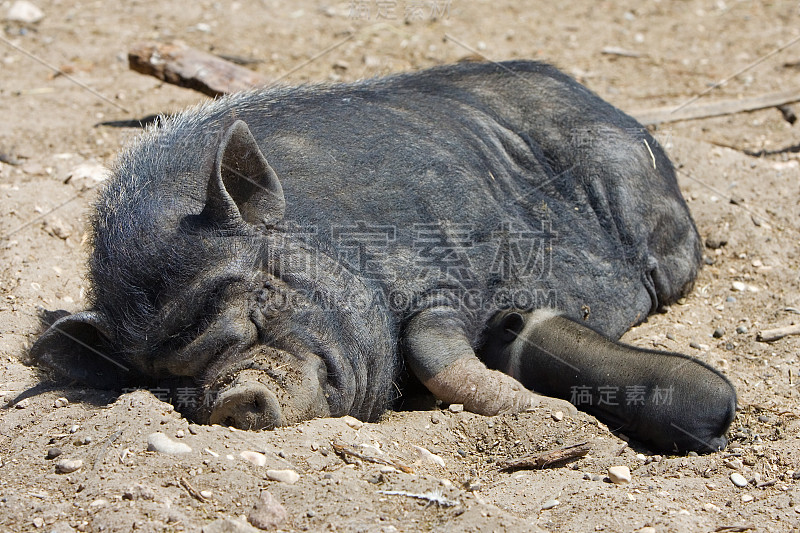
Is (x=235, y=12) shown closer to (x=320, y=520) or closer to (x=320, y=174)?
(x=320, y=174)

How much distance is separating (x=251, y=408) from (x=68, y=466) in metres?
0.70

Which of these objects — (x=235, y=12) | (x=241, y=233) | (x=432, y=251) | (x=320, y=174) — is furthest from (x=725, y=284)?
(x=235, y=12)

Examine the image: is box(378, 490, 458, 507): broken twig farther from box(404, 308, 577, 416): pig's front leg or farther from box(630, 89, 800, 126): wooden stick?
box(630, 89, 800, 126): wooden stick

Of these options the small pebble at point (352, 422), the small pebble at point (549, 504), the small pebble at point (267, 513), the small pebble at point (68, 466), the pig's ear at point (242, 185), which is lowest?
the small pebble at point (352, 422)

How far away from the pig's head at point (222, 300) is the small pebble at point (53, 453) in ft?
1.76

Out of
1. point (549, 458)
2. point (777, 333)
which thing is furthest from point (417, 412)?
point (777, 333)

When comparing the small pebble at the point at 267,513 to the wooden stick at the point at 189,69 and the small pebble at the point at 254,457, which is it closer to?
the small pebble at the point at 254,457

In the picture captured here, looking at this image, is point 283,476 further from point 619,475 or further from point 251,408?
point 619,475

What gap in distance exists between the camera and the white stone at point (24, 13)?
923 centimetres

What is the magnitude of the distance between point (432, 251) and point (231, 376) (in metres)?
1.31

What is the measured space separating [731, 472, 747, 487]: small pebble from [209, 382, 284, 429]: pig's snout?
1.82m

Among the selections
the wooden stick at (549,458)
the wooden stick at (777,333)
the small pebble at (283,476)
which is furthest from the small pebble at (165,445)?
the wooden stick at (777,333)

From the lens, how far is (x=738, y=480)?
3697 mm

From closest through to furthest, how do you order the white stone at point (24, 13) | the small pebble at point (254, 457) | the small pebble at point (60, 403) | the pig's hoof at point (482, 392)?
the small pebble at point (254, 457) < the small pebble at point (60, 403) < the pig's hoof at point (482, 392) < the white stone at point (24, 13)
